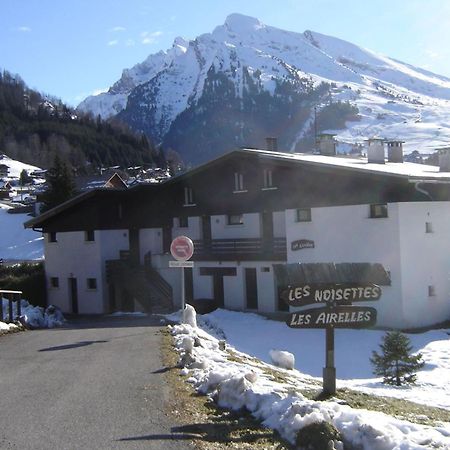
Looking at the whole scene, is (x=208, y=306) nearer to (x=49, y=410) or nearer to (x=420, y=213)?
(x=420, y=213)

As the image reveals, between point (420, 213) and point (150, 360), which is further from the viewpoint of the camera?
point (420, 213)

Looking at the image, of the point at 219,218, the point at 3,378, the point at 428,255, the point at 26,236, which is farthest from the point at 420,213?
the point at 26,236

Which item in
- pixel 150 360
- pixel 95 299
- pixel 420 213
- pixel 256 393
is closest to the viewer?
pixel 256 393

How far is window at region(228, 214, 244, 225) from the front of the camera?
31891 mm

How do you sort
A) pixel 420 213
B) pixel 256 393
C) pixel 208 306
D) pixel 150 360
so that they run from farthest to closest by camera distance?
1. pixel 208 306
2. pixel 420 213
3. pixel 150 360
4. pixel 256 393

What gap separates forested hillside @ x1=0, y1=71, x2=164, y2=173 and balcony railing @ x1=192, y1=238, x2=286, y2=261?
123085mm

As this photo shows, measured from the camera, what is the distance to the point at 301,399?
25.1 feet

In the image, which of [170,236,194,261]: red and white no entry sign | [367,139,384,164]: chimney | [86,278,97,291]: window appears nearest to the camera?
[170,236,194,261]: red and white no entry sign

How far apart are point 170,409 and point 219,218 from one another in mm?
24663

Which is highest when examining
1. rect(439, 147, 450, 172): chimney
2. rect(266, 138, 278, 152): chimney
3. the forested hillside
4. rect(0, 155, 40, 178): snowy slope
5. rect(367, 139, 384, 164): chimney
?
the forested hillside

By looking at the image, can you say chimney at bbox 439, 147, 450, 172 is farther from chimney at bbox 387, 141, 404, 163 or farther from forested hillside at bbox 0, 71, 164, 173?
forested hillside at bbox 0, 71, 164, 173

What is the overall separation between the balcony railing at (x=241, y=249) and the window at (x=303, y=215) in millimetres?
1428

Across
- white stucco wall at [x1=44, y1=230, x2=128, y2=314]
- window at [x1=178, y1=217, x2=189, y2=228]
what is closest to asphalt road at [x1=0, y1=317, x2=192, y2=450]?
window at [x1=178, y1=217, x2=189, y2=228]

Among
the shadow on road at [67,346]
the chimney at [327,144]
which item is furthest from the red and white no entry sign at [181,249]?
the chimney at [327,144]
